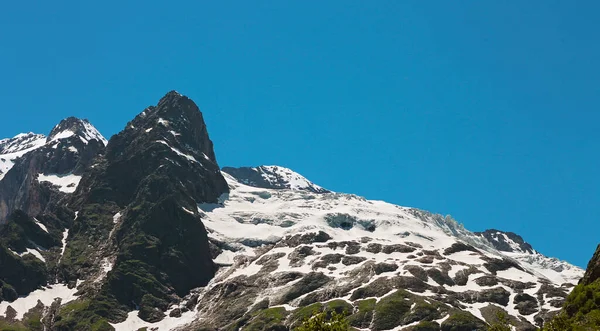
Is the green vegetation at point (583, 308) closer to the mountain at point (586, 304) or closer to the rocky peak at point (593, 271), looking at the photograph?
the mountain at point (586, 304)

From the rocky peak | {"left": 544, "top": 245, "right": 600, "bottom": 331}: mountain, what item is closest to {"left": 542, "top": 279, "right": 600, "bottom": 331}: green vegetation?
{"left": 544, "top": 245, "right": 600, "bottom": 331}: mountain

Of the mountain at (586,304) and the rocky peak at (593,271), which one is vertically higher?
the rocky peak at (593,271)

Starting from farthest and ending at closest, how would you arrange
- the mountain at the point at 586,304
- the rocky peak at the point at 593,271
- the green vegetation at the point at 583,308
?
the rocky peak at the point at 593,271
the mountain at the point at 586,304
the green vegetation at the point at 583,308

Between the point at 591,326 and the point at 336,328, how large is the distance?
3155cm

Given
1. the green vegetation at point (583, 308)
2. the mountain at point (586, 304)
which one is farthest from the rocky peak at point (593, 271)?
the green vegetation at point (583, 308)


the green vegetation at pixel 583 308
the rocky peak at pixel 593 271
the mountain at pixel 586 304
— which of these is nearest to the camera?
the green vegetation at pixel 583 308

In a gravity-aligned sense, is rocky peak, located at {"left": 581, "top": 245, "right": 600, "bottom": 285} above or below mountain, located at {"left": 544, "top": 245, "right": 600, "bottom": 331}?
above

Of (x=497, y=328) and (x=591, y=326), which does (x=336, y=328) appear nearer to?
(x=497, y=328)

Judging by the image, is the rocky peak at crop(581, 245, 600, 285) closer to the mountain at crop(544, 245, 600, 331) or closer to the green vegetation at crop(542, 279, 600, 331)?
the mountain at crop(544, 245, 600, 331)

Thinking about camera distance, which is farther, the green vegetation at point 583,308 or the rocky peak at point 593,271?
the rocky peak at point 593,271

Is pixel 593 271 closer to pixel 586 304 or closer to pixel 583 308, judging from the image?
pixel 586 304

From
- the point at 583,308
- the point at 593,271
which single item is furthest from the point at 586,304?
the point at 593,271

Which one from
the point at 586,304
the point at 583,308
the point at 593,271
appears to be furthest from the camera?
the point at 593,271

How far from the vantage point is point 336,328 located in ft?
205
